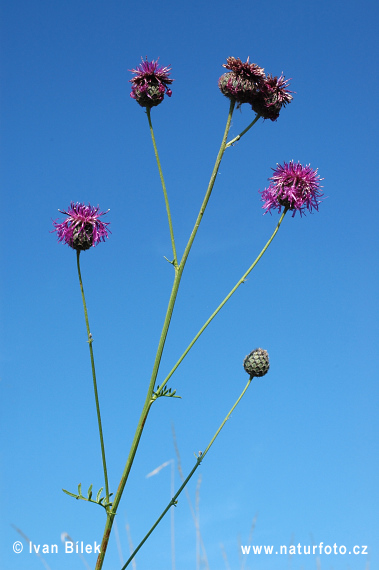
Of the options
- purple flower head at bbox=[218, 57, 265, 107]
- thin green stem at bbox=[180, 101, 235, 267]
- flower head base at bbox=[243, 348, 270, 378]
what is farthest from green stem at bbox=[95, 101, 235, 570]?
flower head base at bbox=[243, 348, 270, 378]

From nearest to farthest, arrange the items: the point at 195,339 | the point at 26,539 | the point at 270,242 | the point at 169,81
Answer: the point at 195,339, the point at 270,242, the point at 169,81, the point at 26,539

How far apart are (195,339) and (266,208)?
130 centimetres

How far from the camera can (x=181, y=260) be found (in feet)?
Answer: 12.6

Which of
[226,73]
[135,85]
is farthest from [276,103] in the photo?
[135,85]

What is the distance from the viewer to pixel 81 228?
4242mm

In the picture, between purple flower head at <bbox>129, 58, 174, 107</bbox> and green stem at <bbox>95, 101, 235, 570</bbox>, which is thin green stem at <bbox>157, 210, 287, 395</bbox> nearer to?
green stem at <bbox>95, 101, 235, 570</bbox>

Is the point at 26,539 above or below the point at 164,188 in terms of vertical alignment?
below

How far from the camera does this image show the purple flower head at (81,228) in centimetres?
423

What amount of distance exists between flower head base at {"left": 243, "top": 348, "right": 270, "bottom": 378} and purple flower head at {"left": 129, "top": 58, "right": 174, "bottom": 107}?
213 centimetres

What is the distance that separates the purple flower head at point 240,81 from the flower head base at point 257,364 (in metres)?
1.98

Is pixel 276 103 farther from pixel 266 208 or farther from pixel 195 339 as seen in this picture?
pixel 195 339

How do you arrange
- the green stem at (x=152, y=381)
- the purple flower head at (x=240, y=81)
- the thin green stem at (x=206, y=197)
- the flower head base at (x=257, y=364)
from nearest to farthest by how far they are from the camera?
the green stem at (x=152, y=381), the thin green stem at (x=206, y=197), the purple flower head at (x=240, y=81), the flower head base at (x=257, y=364)

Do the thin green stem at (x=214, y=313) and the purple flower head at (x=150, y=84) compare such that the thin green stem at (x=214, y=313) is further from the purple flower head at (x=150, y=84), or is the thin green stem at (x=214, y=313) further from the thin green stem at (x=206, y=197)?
the purple flower head at (x=150, y=84)

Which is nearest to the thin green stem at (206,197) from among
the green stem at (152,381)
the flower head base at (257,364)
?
the green stem at (152,381)
